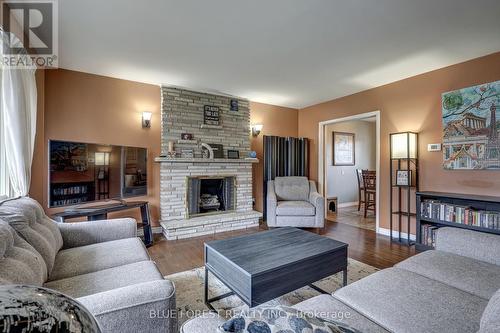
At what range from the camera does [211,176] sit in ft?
13.6

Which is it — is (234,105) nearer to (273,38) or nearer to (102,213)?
(273,38)

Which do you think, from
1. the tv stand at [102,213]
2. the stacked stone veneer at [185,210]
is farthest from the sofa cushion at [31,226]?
the stacked stone veneer at [185,210]

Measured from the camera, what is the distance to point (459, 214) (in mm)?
2807

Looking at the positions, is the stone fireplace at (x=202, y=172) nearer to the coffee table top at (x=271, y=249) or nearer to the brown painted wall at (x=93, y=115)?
the brown painted wall at (x=93, y=115)

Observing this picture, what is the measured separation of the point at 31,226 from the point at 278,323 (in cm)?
190

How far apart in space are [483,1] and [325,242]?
2.28 m

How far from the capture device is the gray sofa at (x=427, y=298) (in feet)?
3.46

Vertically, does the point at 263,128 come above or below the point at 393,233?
above

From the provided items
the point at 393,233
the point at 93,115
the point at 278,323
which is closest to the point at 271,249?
the point at 278,323

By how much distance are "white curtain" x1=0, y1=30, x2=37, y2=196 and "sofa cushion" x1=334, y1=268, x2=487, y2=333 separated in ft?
9.21

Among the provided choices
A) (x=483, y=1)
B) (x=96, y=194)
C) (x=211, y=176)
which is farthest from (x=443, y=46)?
(x=96, y=194)

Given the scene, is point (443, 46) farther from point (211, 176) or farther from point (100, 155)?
point (100, 155)

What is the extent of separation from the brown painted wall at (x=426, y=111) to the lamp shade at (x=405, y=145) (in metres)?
0.10

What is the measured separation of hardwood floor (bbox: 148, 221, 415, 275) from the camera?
2.69 meters
